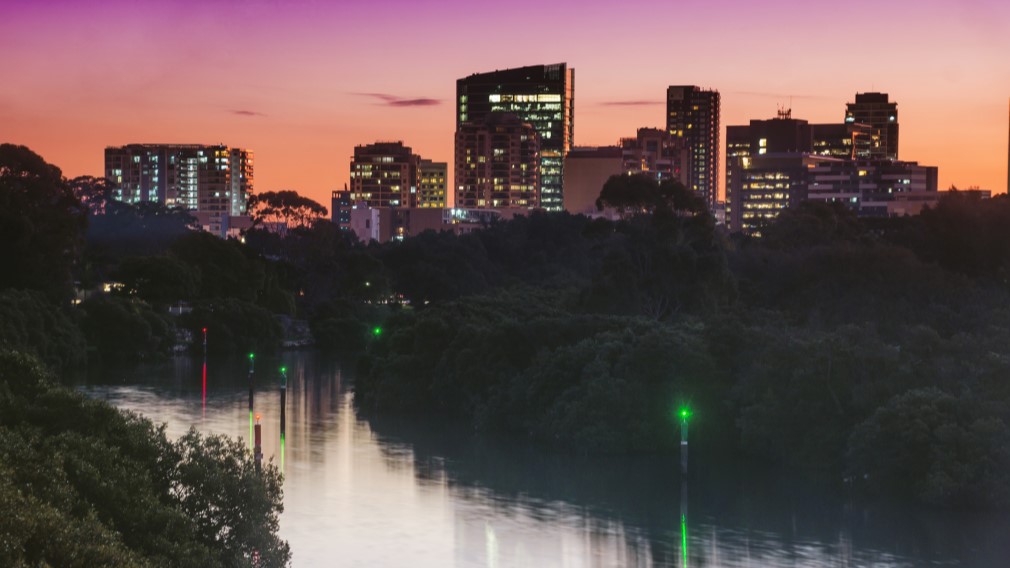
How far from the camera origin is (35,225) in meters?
66.2

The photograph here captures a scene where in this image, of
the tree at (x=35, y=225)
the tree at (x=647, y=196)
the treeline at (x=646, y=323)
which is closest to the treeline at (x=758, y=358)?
the treeline at (x=646, y=323)

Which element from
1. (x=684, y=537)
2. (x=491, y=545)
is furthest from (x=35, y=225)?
(x=684, y=537)

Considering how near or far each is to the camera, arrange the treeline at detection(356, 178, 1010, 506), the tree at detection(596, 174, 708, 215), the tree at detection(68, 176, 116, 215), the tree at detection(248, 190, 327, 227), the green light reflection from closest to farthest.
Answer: the green light reflection → the treeline at detection(356, 178, 1010, 506) → the tree at detection(596, 174, 708, 215) → the tree at detection(248, 190, 327, 227) → the tree at detection(68, 176, 116, 215)

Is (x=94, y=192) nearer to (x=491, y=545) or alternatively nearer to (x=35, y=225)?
(x=35, y=225)

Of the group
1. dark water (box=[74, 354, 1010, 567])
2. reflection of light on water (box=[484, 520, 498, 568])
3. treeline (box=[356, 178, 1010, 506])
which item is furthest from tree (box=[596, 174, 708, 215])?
reflection of light on water (box=[484, 520, 498, 568])

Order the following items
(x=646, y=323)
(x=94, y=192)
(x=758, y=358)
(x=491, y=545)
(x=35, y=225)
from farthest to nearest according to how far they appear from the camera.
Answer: (x=94, y=192) < (x=35, y=225) < (x=646, y=323) < (x=758, y=358) < (x=491, y=545)

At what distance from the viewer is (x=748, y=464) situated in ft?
131

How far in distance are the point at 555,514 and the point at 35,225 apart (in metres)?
41.6

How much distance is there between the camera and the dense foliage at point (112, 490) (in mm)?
13680

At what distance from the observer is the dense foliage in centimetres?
1368

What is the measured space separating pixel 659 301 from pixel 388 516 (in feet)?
96.9

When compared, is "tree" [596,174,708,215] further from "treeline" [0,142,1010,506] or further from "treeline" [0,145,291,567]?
"treeline" [0,145,291,567]

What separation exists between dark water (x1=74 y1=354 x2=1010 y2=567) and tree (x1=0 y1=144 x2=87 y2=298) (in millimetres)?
23518

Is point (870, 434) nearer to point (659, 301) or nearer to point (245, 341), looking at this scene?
point (659, 301)
